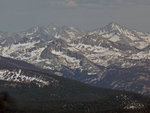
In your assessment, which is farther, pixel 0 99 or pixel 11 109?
pixel 11 109

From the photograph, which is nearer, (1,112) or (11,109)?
(1,112)
